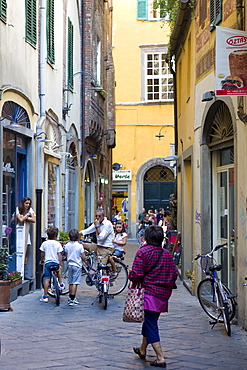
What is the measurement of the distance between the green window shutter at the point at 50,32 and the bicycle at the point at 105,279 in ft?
18.1

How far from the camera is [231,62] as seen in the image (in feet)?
28.2

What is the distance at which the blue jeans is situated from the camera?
7.11 meters

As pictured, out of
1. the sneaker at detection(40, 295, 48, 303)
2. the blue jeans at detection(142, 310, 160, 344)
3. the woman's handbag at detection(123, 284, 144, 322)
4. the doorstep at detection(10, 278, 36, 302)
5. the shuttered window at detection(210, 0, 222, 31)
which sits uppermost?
the shuttered window at detection(210, 0, 222, 31)

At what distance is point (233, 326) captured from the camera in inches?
378

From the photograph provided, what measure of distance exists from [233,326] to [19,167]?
6016 mm

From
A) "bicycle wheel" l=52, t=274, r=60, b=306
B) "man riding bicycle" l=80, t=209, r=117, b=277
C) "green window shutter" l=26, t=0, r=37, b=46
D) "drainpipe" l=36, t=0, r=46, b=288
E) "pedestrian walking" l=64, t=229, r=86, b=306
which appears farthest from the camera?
"drainpipe" l=36, t=0, r=46, b=288

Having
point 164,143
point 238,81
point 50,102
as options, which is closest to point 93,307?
point 238,81

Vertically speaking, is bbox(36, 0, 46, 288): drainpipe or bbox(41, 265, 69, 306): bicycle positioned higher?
bbox(36, 0, 46, 288): drainpipe

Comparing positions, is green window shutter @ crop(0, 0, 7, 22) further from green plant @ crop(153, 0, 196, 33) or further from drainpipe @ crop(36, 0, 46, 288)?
green plant @ crop(153, 0, 196, 33)

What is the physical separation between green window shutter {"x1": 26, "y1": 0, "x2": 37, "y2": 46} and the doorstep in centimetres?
479

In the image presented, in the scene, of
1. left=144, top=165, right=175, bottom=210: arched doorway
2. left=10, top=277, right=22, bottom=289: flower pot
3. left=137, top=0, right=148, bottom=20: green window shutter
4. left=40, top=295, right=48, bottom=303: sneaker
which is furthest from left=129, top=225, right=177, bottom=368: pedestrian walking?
left=137, top=0, right=148, bottom=20: green window shutter

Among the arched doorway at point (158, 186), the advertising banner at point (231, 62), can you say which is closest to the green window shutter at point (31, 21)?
the advertising banner at point (231, 62)

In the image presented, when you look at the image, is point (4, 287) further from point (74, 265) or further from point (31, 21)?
point (31, 21)

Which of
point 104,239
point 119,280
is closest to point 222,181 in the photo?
point 104,239
